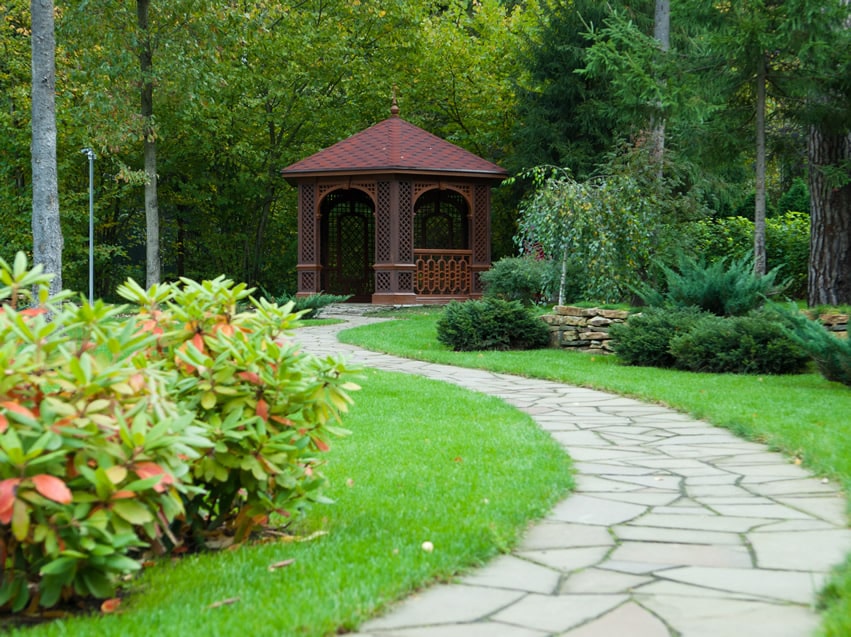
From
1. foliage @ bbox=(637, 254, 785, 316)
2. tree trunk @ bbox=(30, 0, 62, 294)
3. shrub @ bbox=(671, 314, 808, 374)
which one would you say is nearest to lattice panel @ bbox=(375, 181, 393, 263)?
tree trunk @ bbox=(30, 0, 62, 294)

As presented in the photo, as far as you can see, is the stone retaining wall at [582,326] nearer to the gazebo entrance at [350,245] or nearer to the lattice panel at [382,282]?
the lattice panel at [382,282]

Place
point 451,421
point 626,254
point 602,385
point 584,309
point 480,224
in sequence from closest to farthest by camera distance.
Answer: point 451,421
point 602,385
point 584,309
point 626,254
point 480,224

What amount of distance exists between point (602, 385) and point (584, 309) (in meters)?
3.55

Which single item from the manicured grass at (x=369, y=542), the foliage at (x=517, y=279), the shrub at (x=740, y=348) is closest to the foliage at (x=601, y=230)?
the foliage at (x=517, y=279)

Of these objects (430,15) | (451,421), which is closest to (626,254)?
(451,421)

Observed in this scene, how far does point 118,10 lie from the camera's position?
1788 centimetres

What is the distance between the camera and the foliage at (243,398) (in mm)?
3410

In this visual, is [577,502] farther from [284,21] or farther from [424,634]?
[284,21]

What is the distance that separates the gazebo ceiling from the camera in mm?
20000

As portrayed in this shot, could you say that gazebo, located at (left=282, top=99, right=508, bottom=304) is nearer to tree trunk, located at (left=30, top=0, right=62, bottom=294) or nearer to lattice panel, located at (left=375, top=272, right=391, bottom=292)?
lattice panel, located at (left=375, top=272, right=391, bottom=292)

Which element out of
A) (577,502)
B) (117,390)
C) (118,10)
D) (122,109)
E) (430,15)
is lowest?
(577,502)

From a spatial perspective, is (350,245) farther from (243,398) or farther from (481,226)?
(243,398)

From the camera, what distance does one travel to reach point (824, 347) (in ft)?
25.3

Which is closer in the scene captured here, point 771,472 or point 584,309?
point 771,472
